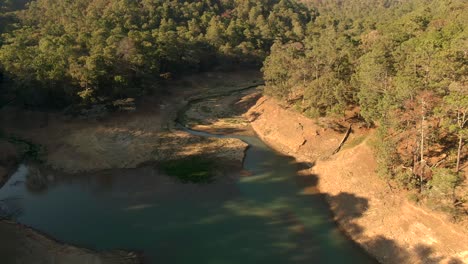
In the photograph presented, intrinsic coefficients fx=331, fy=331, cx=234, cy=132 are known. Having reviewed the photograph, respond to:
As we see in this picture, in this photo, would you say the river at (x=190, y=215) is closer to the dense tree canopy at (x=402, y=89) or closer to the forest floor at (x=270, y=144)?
the forest floor at (x=270, y=144)

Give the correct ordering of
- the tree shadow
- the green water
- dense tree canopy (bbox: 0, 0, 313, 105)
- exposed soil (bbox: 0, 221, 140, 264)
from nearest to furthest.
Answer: the tree shadow → exposed soil (bbox: 0, 221, 140, 264) → the green water → dense tree canopy (bbox: 0, 0, 313, 105)

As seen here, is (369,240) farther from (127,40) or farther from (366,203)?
(127,40)

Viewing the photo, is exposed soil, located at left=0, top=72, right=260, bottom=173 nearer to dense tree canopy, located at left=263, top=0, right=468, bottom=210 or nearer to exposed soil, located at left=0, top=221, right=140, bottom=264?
exposed soil, located at left=0, top=221, right=140, bottom=264

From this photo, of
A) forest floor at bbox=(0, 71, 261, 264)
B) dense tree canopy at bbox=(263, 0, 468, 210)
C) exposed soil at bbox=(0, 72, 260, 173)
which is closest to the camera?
dense tree canopy at bbox=(263, 0, 468, 210)

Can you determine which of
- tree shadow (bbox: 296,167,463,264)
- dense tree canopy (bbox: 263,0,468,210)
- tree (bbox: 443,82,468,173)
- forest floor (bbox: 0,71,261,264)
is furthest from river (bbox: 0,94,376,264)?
tree (bbox: 443,82,468,173)

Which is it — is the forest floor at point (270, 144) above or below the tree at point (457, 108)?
below

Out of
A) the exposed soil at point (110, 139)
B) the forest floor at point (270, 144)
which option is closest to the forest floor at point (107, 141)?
the exposed soil at point (110, 139)
